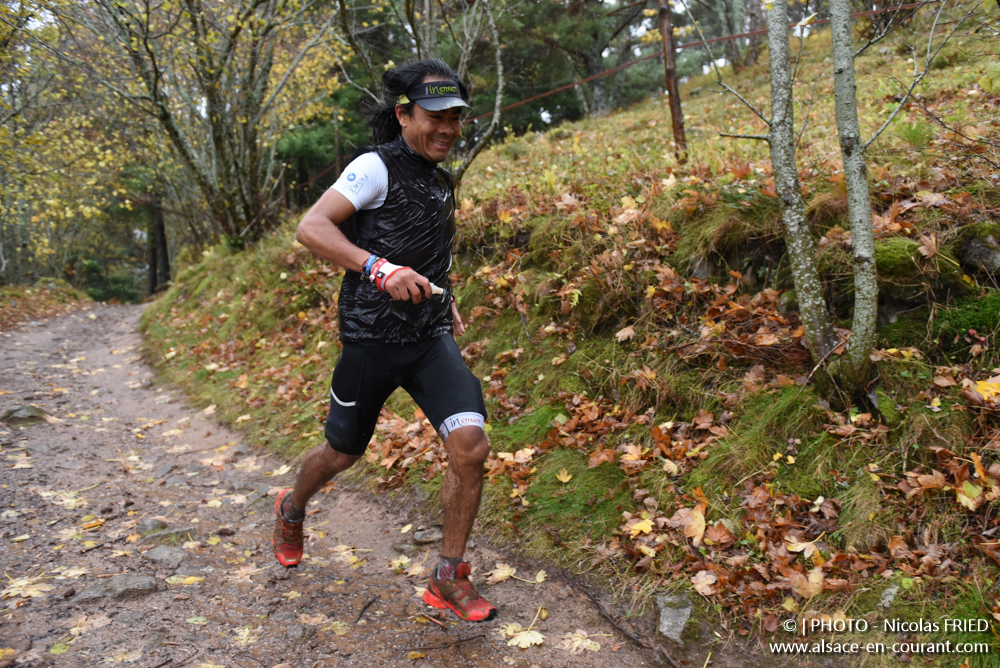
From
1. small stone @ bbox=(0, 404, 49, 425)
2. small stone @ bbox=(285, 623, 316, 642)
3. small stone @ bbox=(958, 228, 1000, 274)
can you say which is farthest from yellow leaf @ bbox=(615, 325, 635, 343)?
small stone @ bbox=(0, 404, 49, 425)

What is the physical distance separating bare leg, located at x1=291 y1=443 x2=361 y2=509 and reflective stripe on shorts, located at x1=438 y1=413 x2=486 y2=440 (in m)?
0.61

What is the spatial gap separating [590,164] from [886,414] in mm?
4697

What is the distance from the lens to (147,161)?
1817 cm

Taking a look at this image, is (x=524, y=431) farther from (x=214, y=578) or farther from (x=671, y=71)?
(x=671, y=71)

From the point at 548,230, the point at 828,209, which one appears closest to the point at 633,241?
the point at 548,230

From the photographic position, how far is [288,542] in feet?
11.5

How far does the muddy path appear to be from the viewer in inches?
107

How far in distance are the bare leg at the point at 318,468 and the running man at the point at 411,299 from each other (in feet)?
0.63

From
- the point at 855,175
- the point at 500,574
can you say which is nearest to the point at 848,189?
the point at 855,175

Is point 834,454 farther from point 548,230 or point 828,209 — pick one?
point 548,230

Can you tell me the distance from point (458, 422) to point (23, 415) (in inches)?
211

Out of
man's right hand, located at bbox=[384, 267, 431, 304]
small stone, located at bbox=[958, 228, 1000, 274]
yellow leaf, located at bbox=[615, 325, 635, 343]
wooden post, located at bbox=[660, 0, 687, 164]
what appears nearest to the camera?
man's right hand, located at bbox=[384, 267, 431, 304]

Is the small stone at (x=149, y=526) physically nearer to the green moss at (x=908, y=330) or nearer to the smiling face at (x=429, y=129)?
the smiling face at (x=429, y=129)

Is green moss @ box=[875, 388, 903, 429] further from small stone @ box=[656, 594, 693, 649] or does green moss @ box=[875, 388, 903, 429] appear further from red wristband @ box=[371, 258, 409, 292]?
red wristband @ box=[371, 258, 409, 292]
